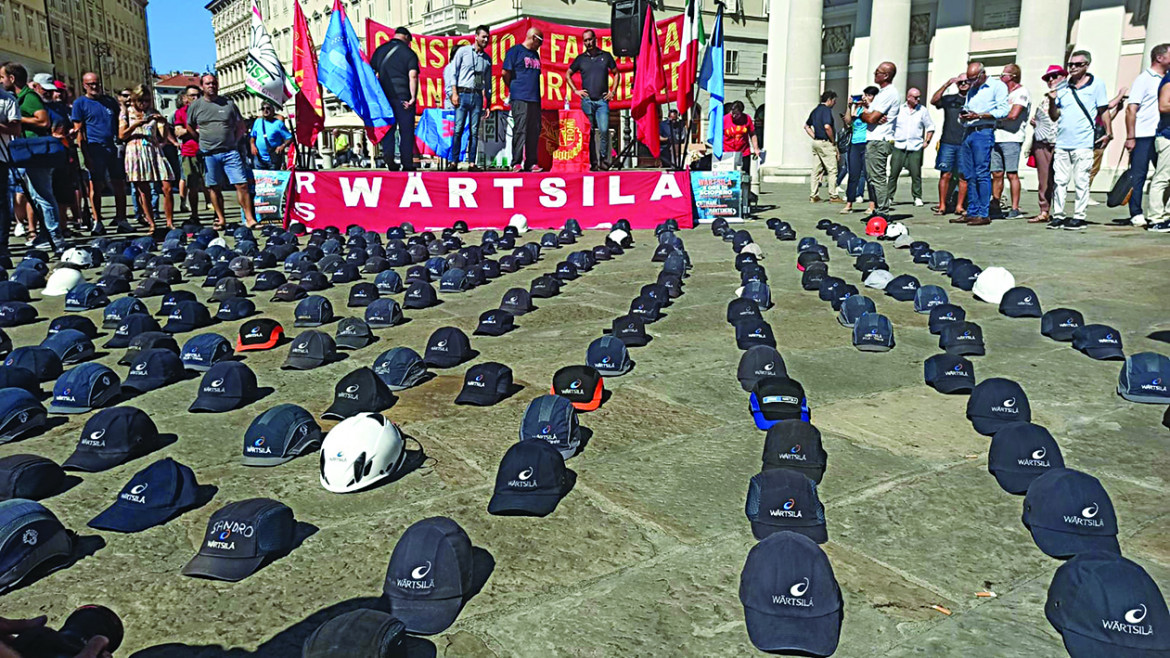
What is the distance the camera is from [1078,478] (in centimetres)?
291

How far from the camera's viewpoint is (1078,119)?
11266 millimetres

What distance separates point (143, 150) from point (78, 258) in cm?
288

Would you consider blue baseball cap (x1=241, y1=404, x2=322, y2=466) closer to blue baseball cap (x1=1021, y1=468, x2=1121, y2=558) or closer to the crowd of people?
blue baseball cap (x1=1021, y1=468, x2=1121, y2=558)

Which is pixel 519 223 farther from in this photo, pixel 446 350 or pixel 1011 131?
pixel 446 350

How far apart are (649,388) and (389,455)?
1.85 meters

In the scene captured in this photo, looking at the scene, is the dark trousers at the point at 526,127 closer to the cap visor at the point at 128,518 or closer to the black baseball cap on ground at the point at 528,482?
the black baseball cap on ground at the point at 528,482

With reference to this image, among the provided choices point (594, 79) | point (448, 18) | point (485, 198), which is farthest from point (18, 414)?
point (448, 18)

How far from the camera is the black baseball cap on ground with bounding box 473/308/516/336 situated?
253 inches

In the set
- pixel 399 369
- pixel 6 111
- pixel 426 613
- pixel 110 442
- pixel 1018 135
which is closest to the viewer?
pixel 426 613

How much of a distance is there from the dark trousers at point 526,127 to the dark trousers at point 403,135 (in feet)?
5.94

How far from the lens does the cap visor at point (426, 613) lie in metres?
2.48

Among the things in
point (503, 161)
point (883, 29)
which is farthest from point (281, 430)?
point (883, 29)

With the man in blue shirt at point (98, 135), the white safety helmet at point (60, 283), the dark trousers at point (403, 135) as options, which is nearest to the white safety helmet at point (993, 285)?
the white safety helmet at point (60, 283)

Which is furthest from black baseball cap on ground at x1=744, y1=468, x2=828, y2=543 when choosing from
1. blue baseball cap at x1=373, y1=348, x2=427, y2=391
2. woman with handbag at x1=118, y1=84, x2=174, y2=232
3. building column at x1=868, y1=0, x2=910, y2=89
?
building column at x1=868, y1=0, x2=910, y2=89
